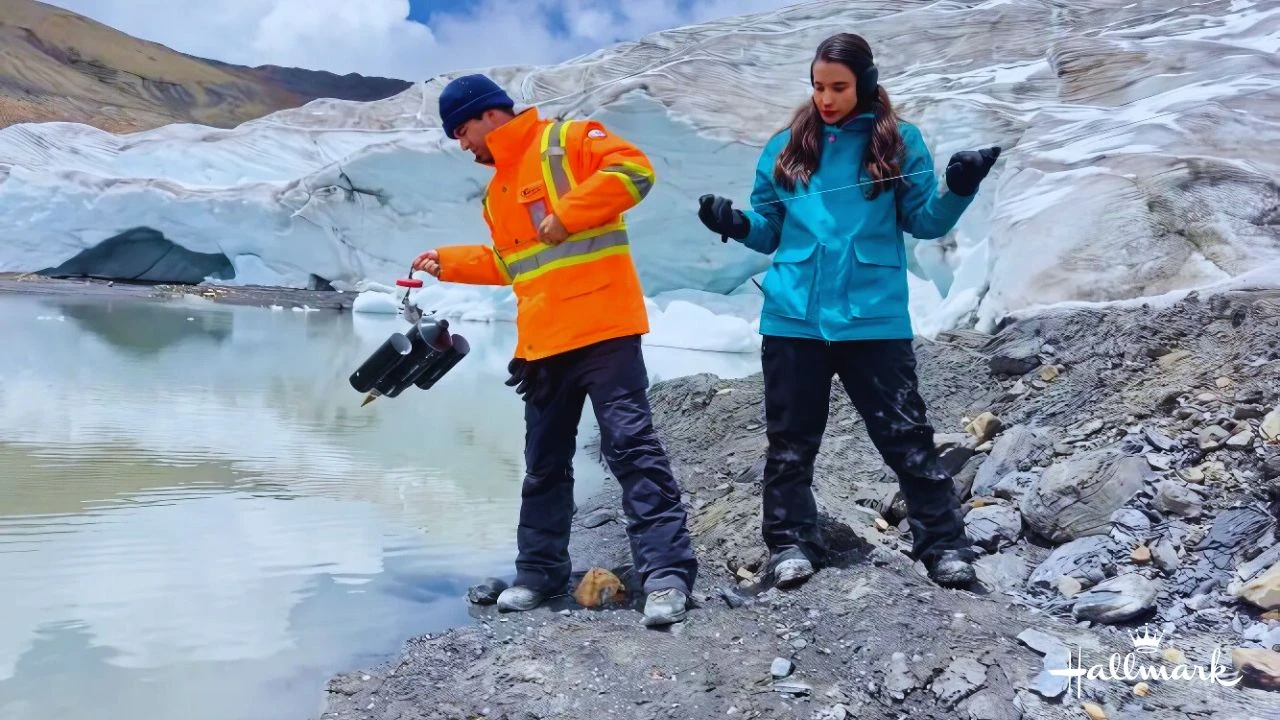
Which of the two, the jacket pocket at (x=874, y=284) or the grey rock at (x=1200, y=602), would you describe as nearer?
the grey rock at (x=1200, y=602)

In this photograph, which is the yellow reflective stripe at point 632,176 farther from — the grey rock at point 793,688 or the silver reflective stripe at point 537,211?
the grey rock at point 793,688

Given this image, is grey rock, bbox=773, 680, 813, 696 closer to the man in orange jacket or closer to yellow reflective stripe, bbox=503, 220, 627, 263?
the man in orange jacket

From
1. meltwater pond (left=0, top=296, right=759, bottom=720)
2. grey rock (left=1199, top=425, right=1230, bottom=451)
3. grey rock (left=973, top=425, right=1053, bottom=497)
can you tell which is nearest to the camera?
meltwater pond (left=0, top=296, right=759, bottom=720)

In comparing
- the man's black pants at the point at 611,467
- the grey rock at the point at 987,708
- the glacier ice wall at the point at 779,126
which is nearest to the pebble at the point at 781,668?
the grey rock at the point at 987,708

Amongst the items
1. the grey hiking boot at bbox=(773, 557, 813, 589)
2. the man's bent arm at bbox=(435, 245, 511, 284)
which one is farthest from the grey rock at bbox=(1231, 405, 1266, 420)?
the man's bent arm at bbox=(435, 245, 511, 284)

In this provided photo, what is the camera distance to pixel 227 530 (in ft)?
8.63

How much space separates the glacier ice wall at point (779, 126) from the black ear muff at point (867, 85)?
7.18 feet

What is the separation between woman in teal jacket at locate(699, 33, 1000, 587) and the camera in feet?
6.52

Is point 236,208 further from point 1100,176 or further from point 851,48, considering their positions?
point 851,48

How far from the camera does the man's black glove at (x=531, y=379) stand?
2.12m

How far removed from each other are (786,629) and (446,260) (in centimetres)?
118

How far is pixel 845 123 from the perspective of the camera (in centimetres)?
206

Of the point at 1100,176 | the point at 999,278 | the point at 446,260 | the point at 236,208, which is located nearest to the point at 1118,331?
the point at 999,278

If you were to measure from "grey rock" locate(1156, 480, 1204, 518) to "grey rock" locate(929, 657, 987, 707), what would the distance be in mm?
793
